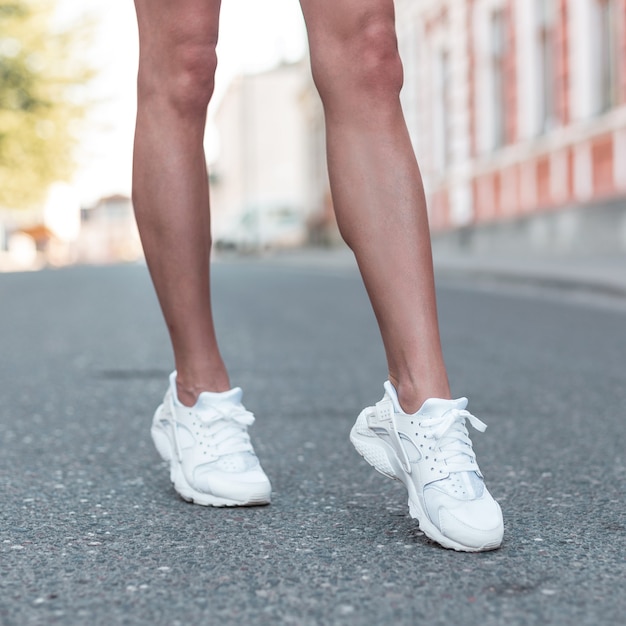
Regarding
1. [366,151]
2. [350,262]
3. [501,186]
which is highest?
[366,151]

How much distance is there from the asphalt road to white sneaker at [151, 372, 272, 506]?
0.10 ft

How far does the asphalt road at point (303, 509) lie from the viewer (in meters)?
1.44

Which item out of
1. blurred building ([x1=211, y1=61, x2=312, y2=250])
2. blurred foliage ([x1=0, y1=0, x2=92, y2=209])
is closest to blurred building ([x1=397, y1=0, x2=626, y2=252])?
blurred foliage ([x1=0, y1=0, x2=92, y2=209])

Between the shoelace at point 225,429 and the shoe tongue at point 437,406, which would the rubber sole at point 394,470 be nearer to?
the shoe tongue at point 437,406

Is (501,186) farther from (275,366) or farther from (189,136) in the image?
(189,136)

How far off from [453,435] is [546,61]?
14539 millimetres

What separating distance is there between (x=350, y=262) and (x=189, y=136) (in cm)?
1558

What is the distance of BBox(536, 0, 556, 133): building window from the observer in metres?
15.1

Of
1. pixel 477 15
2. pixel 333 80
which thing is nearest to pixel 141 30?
pixel 333 80

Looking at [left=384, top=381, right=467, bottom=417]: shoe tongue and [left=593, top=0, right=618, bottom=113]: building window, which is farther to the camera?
[left=593, top=0, right=618, bottom=113]: building window

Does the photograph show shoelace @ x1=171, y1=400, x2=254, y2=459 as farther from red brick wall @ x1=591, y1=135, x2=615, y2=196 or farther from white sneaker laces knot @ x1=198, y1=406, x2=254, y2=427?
red brick wall @ x1=591, y1=135, x2=615, y2=196

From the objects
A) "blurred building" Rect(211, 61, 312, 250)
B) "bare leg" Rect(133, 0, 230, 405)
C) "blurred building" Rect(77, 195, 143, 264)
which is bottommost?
"blurred building" Rect(77, 195, 143, 264)

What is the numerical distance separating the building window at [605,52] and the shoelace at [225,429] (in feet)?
38.2

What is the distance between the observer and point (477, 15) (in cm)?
1825
